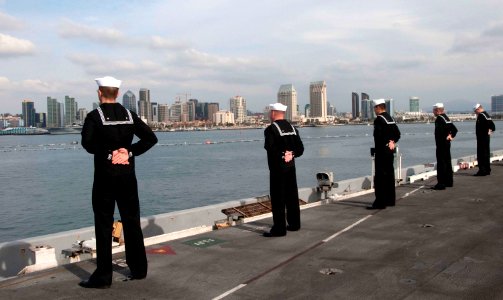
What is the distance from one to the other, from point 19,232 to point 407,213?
80.2 ft

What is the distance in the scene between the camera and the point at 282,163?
8.40 meters

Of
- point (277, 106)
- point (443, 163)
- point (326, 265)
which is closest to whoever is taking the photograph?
point (326, 265)

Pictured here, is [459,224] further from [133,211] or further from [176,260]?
[133,211]

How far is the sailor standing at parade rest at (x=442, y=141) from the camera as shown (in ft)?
43.5

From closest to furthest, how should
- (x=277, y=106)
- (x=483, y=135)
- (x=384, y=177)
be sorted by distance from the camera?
(x=277, y=106)
(x=384, y=177)
(x=483, y=135)

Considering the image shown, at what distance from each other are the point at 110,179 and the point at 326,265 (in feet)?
9.25

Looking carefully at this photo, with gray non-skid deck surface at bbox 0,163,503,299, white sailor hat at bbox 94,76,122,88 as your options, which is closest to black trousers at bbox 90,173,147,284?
gray non-skid deck surface at bbox 0,163,503,299

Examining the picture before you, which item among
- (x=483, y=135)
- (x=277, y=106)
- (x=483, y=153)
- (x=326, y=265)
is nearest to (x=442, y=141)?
(x=483, y=135)

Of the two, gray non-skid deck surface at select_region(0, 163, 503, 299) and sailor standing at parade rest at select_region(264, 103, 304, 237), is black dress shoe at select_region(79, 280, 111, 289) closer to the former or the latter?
gray non-skid deck surface at select_region(0, 163, 503, 299)

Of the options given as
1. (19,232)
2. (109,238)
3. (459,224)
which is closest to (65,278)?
(109,238)

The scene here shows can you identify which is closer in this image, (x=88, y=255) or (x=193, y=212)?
(x=88, y=255)

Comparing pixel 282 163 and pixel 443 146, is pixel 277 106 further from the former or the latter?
pixel 443 146

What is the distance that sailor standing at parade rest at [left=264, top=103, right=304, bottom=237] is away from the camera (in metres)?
8.38

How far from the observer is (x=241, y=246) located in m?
7.52
